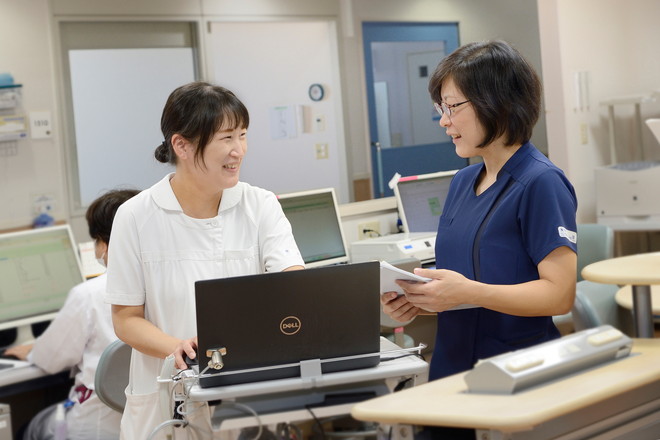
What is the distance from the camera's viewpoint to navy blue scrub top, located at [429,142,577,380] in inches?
68.3

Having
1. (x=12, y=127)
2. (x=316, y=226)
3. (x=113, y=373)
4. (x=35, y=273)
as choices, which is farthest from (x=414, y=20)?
(x=113, y=373)

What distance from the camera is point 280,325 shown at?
160cm

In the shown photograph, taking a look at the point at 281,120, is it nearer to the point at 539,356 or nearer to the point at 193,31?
the point at 193,31

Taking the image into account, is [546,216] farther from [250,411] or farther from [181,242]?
[181,242]

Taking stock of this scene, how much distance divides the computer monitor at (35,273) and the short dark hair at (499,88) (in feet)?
8.21

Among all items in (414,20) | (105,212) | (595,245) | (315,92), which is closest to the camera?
(105,212)

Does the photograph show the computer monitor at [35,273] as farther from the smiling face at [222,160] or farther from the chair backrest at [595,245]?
the chair backrest at [595,245]

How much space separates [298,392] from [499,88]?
0.77 meters

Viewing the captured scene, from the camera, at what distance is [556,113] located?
5695 mm

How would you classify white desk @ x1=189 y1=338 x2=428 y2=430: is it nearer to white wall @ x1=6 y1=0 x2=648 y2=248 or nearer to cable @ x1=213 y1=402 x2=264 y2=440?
cable @ x1=213 y1=402 x2=264 y2=440

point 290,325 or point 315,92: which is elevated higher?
point 315,92

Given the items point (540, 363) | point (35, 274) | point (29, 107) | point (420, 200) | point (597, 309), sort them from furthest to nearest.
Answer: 1. point (29, 107)
2. point (420, 200)
3. point (35, 274)
4. point (597, 309)
5. point (540, 363)

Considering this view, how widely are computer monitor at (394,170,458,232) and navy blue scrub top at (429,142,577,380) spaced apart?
269 cm

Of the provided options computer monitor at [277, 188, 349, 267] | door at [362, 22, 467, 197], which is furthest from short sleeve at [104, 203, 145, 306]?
door at [362, 22, 467, 197]
